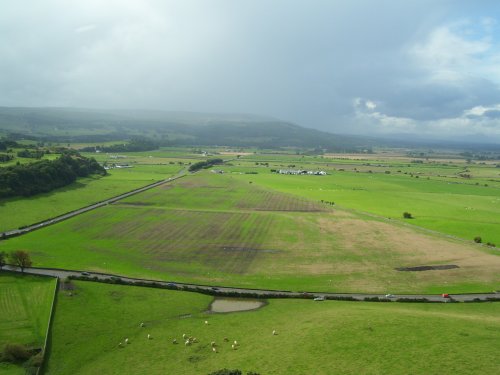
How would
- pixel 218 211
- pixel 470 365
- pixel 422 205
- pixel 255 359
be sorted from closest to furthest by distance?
pixel 470 365 < pixel 255 359 < pixel 218 211 < pixel 422 205

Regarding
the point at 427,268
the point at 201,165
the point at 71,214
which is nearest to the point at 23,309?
the point at 71,214

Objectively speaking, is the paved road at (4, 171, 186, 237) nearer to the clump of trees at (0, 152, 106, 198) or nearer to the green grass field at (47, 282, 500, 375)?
the clump of trees at (0, 152, 106, 198)

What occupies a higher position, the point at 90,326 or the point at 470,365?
the point at 470,365

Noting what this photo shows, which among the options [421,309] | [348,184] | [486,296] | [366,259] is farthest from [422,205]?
[421,309]

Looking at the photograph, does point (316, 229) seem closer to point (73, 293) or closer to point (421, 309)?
point (421, 309)

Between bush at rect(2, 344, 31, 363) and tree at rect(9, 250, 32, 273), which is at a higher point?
tree at rect(9, 250, 32, 273)

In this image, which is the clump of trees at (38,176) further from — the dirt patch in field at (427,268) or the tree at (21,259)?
the dirt patch in field at (427,268)

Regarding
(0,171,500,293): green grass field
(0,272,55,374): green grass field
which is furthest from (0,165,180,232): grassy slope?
(0,272,55,374): green grass field
